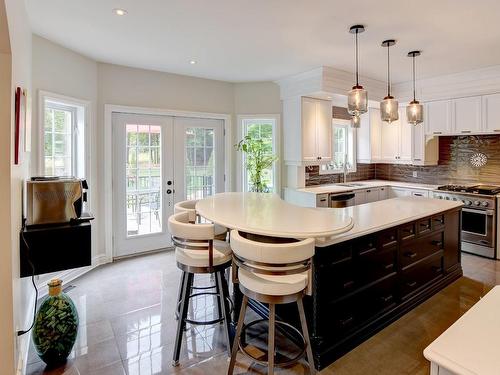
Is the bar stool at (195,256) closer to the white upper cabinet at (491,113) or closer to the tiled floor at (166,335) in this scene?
the tiled floor at (166,335)

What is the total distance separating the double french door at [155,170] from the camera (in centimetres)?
458

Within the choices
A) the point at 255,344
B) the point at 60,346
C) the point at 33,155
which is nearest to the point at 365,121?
the point at 255,344

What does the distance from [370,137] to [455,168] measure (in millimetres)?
1494

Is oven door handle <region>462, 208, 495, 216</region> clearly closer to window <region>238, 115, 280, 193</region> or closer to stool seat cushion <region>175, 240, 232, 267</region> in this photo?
window <region>238, 115, 280, 193</region>

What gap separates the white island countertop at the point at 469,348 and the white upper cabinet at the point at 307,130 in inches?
156

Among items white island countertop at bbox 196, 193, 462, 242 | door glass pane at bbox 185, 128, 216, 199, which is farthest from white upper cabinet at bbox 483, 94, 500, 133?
door glass pane at bbox 185, 128, 216, 199

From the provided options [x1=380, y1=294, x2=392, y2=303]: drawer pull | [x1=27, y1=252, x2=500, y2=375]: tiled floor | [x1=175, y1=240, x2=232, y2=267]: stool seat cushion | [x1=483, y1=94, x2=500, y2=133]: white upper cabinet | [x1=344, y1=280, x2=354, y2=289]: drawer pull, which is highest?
[x1=483, y1=94, x2=500, y2=133]: white upper cabinet

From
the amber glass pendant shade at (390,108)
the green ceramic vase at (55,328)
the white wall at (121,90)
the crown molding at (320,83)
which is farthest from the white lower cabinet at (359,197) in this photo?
the green ceramic vase at (55,328)

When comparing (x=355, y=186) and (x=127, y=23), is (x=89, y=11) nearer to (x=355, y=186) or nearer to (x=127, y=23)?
(x=127, y=23)

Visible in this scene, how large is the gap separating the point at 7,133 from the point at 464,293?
13.8ft

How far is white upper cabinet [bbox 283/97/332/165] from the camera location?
16.3ft

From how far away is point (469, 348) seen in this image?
3.22ft

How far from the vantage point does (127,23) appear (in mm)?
3049

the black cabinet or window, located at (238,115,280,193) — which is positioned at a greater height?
window, located at (238,115,280,193)
